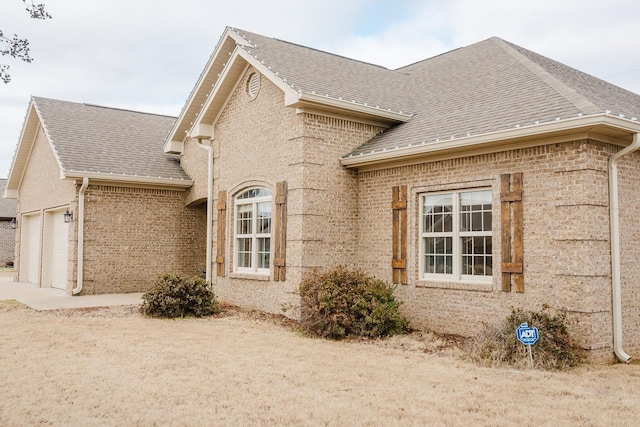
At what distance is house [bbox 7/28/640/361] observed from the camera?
8.93 metres

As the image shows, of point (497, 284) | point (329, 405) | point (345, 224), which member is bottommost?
point (329, 405)

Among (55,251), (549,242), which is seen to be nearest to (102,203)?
(55,251)

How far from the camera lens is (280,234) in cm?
1270

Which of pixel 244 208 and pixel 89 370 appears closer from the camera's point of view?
pixel 89 370

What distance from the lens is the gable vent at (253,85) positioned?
14.0 m

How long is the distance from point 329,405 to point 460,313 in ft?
15.7

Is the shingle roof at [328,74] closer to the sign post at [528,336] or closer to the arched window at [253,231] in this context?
the arched window at [253,231]

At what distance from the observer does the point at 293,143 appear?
1238 cm

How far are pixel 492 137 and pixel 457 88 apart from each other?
14.1 ft

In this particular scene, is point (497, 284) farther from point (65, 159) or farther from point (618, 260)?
point (65, 159)

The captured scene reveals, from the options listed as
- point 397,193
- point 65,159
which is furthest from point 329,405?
point 65,159

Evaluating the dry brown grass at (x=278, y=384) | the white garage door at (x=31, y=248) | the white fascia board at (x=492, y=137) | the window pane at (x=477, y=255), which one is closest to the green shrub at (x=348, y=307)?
the dry brown grass at (x=278, y=384)

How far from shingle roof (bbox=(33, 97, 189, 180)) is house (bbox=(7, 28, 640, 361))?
0.64 feet

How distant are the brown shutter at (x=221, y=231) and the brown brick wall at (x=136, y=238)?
9.62 ft
